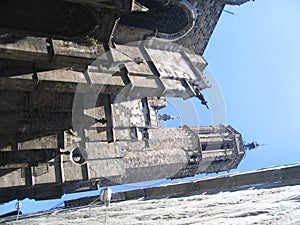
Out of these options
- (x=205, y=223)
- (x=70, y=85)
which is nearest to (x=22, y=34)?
(x=70, y=85)

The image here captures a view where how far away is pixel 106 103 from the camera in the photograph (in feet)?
51.1

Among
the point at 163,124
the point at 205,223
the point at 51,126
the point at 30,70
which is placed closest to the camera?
the point at 205,223

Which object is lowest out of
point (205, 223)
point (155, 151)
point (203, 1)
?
point (205, 223)

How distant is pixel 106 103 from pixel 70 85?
4302 mm

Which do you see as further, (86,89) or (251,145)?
(251,145)

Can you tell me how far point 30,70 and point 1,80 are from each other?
819 millimetres

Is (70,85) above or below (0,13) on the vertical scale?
below

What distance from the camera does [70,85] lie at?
447 inches

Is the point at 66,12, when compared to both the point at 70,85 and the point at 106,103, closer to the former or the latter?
the point at 70,85

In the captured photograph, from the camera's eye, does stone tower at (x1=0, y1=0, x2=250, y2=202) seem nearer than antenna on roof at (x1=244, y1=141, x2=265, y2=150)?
Yes

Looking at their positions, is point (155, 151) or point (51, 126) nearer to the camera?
point (51, 126)

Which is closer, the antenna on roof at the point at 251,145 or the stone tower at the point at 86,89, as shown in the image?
the stone tower at the point at 86,89

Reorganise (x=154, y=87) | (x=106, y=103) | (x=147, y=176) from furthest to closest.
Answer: (x=147, y=176) → (x=106, y=103) → (x=154, y=87)

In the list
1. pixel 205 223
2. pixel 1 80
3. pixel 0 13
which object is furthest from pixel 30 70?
pixel 205 223
